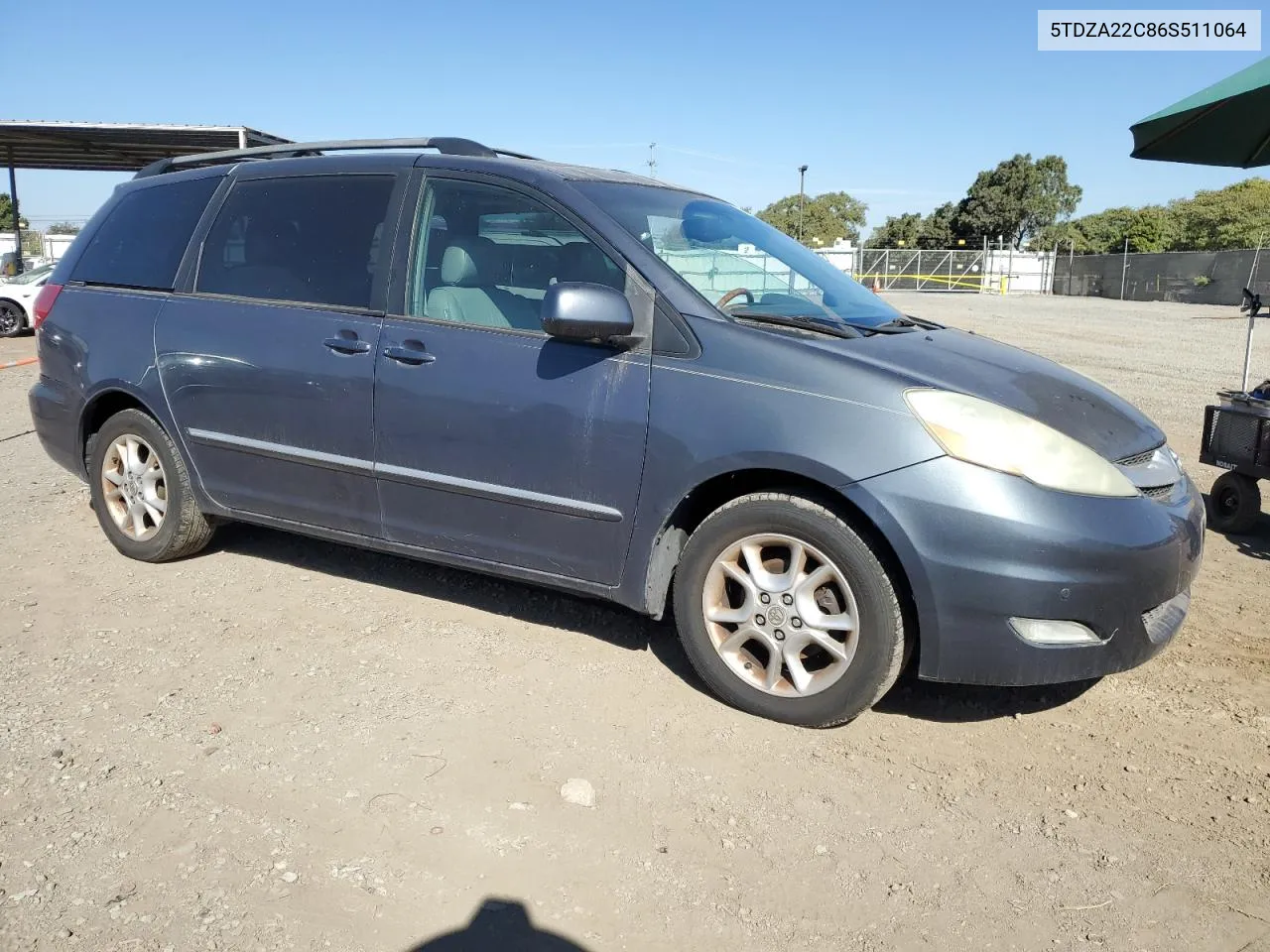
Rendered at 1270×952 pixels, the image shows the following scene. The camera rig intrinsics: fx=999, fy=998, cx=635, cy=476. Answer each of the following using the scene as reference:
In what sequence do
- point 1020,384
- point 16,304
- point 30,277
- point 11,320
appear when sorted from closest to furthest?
point 1020,384, point 16,304, point 11,320, point 30,277

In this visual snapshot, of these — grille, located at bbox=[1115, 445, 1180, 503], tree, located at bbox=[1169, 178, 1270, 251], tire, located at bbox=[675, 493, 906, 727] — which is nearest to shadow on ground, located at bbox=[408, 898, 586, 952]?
tire, located at bbox=[675, 493, 906, 727]

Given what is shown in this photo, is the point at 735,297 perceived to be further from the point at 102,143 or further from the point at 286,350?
the point at 102,143

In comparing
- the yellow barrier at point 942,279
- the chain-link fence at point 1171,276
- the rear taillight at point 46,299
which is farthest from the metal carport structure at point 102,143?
the yellow barrier at point 942,279

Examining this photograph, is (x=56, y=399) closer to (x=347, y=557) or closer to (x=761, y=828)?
(x=347, y=557)

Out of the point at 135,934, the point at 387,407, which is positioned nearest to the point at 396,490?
the point at 387,407

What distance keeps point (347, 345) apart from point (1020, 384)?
8.23 feet

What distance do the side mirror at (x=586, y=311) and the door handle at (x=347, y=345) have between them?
0.91 metres

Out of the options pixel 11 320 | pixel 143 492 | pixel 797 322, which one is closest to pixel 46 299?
pixel 143 492

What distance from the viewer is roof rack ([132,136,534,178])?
4129mm

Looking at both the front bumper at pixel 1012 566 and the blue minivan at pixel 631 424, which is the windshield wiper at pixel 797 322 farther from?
the front bumper at pixel 1012 566

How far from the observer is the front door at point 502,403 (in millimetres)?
3453

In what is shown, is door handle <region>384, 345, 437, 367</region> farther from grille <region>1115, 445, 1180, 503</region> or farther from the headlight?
grille <region>1115, 445, 1180, 503</region>

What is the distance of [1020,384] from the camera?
3.42 metres

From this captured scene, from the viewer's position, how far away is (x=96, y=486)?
194 inches
